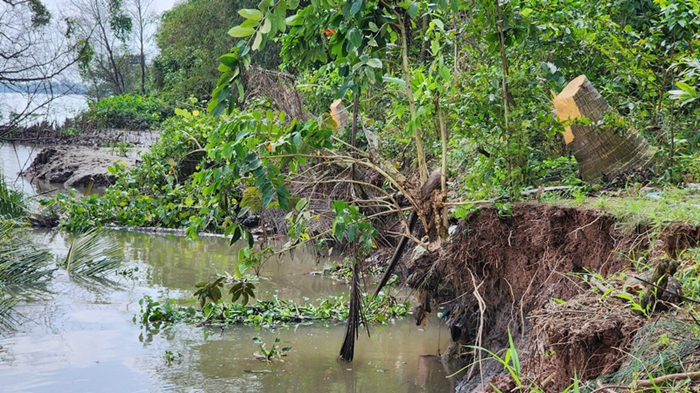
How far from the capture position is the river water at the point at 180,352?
16.0ft

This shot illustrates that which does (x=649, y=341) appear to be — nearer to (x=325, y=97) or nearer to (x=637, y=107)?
(x=637, y=107)

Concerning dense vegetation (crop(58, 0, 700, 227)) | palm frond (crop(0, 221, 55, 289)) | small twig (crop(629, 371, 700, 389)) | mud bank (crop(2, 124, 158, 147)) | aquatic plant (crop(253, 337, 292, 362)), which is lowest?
aquatic plant (crop(253, 337, 292, 362))

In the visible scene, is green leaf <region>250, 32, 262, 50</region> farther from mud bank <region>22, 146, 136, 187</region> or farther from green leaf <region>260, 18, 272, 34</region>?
mud bank <region>22, 146, 136, 187</region>

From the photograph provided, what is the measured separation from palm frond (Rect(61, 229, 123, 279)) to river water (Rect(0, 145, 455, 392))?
0.17 meters

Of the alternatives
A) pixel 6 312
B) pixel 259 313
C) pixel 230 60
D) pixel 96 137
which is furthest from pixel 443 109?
pixel 96 137

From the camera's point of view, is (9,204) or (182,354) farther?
(9,204)

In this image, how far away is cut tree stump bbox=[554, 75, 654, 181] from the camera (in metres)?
5.42

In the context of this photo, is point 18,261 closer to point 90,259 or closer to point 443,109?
point 90,259

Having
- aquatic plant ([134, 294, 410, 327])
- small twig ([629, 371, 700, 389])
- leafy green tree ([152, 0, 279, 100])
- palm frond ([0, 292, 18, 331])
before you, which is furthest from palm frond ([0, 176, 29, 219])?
leafy green tree ([152, 0, 279, 100])

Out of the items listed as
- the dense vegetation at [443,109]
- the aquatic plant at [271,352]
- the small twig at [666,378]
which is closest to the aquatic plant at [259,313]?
the dense vegetation at [443,109]

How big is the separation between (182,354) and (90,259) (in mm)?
3018

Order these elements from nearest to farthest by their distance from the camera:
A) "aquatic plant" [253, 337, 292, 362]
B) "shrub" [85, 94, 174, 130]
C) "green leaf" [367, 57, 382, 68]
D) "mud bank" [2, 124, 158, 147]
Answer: "green leaf" [367, 57, 382, 68] → "aquatic plant" [253, 337, 292, 362] → "mud bank" [2, 124, 158, 147] → "shrub" [85, 94, 174, 130]

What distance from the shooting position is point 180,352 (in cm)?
549

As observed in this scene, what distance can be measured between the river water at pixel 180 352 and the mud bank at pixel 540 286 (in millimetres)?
586
